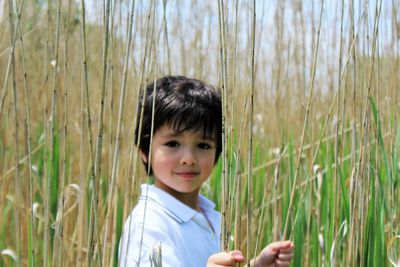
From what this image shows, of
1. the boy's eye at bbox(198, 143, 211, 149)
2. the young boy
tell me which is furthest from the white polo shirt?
the boy's eye at bbox(198, 143, 211, 149)

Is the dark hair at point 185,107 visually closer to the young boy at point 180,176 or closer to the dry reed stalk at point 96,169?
the young boy at point 180,176

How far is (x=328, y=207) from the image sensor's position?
1.39 metres

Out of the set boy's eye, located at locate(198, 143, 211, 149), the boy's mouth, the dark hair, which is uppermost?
the dark hair

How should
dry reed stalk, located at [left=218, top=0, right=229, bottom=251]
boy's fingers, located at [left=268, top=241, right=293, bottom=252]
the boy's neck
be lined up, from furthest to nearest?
the boy's neck
boy's fingers, located at [left=268, top=241, right=293, bottom=252]
dry reed stalk, located at [left=218, top=0, right=229, bottom=251]

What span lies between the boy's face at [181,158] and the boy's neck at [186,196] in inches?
0.5

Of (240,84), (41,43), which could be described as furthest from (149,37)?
(41,43)

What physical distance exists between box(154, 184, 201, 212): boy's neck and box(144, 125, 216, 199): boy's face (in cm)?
1

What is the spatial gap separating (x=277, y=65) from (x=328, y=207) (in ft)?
1.70

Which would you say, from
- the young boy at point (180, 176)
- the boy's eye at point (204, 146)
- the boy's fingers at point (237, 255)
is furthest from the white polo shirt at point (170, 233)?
the boy's fingers at point (237, 255)

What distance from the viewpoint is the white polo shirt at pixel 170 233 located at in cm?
95

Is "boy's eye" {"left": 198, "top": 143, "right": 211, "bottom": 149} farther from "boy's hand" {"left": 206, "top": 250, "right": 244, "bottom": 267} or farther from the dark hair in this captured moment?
"boy's hand" {"left": 206, "top": 250, "right": 244, "bottom": 267}

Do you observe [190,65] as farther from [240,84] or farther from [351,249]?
[351,249]

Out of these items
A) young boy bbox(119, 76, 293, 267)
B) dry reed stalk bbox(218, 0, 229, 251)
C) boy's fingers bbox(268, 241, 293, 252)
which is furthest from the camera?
young boy bbox(119, 76, 293, 267)

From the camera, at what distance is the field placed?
0.79 metres
